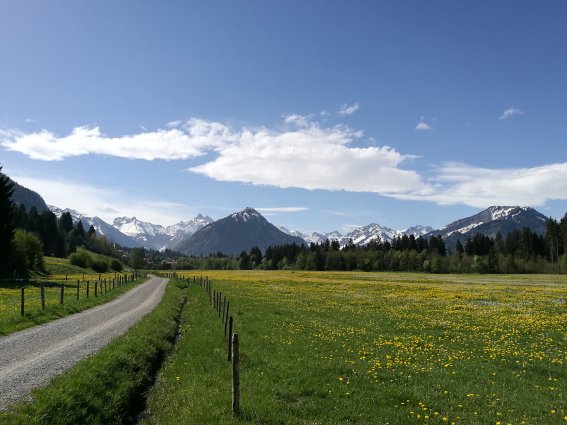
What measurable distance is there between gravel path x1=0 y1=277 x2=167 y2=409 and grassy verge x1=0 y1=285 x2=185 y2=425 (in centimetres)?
82

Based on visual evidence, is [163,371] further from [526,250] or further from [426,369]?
[526,250]

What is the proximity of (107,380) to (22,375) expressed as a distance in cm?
306

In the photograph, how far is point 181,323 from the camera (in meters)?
31.3

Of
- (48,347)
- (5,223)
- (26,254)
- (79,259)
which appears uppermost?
(5,223)

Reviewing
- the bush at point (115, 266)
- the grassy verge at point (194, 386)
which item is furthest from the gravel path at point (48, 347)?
the bush at point (115, 266)

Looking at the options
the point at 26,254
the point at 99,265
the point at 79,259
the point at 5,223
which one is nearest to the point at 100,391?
the point at 5,223

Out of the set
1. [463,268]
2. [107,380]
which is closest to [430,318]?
[107,380]

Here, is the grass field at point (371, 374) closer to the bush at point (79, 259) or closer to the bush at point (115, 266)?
the bush at point (79, 259)

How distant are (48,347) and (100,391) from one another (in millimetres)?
8413

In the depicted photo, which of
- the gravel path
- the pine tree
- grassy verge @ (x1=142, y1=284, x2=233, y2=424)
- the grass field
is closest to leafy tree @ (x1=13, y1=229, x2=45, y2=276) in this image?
the pine tree

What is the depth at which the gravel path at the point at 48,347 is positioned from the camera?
13.7 metres

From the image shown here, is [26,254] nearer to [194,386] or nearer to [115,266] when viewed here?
[194,386]

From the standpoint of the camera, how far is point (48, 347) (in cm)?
1969

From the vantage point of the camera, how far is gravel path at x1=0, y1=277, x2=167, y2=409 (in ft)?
44.9
